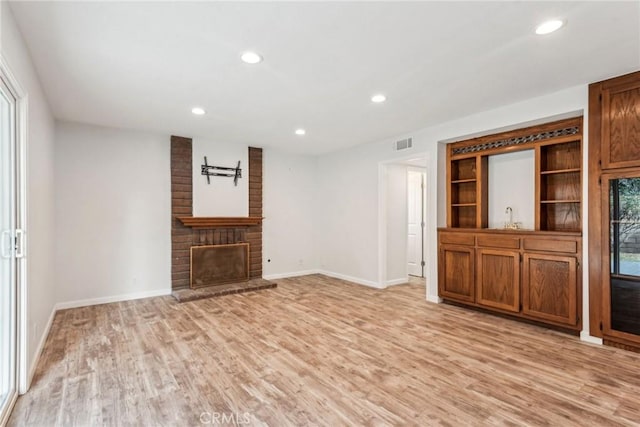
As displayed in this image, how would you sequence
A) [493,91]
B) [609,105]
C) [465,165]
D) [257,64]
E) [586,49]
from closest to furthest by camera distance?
[586,49] → [257,64] → [609,105] → [493,91] → [465,165]

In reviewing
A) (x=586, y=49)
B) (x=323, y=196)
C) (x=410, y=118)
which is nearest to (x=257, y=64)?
(x=410, y=118)

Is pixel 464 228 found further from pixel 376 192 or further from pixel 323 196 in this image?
pixel 323 196

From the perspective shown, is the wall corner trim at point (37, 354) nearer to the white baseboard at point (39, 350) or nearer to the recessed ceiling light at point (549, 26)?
the white baseboard at point (39, 350)

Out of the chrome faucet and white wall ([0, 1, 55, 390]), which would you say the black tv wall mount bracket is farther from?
the chrome faucet

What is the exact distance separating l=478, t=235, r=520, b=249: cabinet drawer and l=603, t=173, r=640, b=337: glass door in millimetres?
874

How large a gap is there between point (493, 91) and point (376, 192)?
8.62 feet

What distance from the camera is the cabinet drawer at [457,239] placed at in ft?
13.9

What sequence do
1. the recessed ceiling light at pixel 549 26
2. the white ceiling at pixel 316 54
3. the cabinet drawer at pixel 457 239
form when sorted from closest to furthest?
1. the white ceiling at pixel 316 54
2. the recessed ceiling light at pixel 549 26
3. the cabinet drawer at pixel 457 239

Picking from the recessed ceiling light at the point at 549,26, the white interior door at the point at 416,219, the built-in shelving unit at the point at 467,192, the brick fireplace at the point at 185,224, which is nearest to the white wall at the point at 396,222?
the white interior door at the point at 416,219

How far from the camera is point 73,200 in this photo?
4.50 m

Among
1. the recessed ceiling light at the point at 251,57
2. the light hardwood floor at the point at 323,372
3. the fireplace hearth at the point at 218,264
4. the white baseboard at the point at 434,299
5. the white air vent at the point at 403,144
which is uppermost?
the recessed ceiling light at the point at 251,57

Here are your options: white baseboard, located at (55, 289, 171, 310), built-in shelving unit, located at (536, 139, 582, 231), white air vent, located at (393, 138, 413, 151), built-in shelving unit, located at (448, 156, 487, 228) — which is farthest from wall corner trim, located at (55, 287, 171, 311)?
built-in shelving unit, located at (536, 139, 582, 231)

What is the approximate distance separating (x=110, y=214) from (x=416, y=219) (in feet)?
18.2

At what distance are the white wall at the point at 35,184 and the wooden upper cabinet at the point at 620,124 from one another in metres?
4.74
